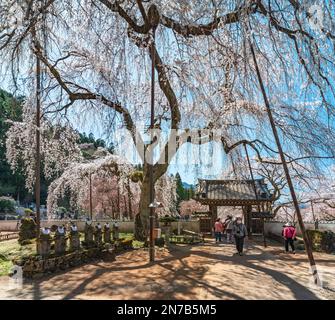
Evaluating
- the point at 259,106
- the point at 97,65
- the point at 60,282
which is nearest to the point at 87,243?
the point at 60,282

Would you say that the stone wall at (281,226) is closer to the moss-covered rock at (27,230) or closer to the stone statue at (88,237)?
the stone statue at (88,237)

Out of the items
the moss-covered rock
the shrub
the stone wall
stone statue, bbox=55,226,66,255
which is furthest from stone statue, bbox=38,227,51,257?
the stone wall

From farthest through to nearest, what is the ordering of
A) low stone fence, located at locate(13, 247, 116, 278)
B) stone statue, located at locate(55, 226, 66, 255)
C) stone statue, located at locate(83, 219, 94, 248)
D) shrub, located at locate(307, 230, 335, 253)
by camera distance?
shrub, located at locate(307, 230, 335, 253) < stone statue, located at locate(83, 219, 94, 248) < stone statue, located at locate(55, 226, 66, 255) < low stone fence, located at locate(13, 247, 116, 278)

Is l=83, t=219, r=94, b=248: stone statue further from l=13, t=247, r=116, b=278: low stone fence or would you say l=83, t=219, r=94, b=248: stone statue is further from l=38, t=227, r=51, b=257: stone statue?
l=38, t=227, r=51, b=257: stone statue

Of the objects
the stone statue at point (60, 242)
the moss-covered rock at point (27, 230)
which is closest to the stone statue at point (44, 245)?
the stone statue at point (60, 242)

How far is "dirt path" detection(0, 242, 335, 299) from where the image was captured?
19.8 ft

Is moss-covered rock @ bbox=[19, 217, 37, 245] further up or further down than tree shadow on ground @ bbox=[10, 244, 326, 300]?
further up

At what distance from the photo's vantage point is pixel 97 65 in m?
8.28

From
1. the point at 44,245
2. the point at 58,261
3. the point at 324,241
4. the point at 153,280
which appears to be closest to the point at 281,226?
the point at 324,241

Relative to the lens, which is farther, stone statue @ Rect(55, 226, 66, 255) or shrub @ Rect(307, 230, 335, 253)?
shrub @ Rect(307, 230, 335, 253)

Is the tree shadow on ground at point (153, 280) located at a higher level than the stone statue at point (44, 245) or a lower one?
lower

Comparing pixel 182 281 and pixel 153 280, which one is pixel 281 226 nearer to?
pixel 182 281

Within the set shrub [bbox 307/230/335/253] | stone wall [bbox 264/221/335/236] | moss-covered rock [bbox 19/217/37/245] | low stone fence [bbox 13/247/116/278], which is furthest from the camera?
stone wall [bbox 264/221/335/236]

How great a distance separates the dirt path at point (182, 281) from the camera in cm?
602
